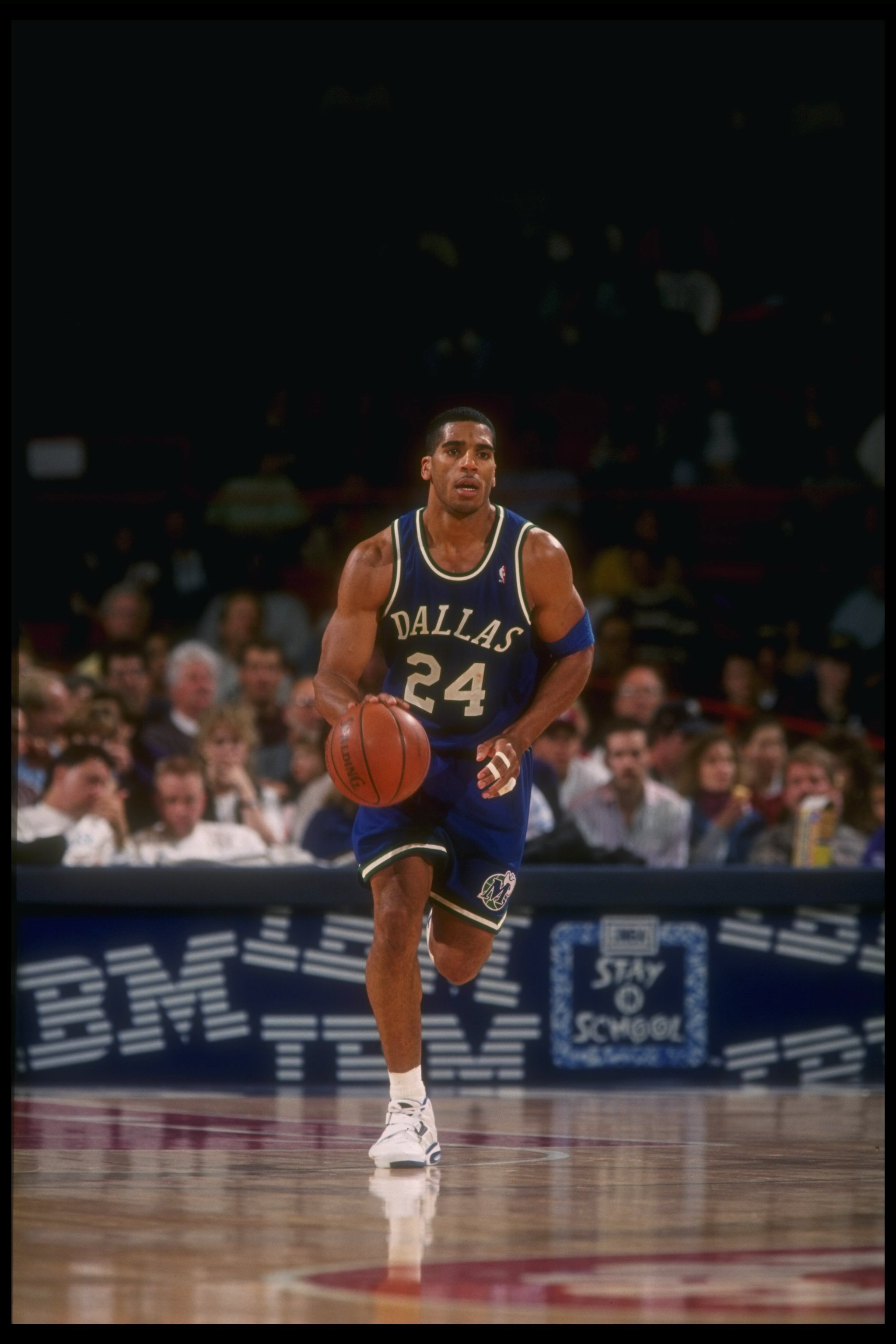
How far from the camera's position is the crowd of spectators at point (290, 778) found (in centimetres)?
850

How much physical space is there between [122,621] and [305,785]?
8.62ft

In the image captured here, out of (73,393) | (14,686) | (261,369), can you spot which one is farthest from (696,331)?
(14,686)

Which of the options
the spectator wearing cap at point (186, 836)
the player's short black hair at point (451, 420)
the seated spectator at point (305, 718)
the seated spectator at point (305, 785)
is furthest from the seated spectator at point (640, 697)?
the player's short black hair at point (451, 420)

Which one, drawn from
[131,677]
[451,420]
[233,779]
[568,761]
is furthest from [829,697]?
[451,420]

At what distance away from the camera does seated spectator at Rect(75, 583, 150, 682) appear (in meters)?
11.7

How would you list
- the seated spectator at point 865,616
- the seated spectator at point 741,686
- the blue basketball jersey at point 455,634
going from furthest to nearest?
the seated spectator at point 865,616 < the seated spectator at point 741,686 < the blue basketball jersey at point 455,634

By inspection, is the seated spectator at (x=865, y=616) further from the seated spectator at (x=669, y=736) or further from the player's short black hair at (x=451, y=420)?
the player's short black hair at (x=451, y=420)

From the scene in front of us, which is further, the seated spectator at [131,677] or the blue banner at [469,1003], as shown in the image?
the seated spectator at [131,677]

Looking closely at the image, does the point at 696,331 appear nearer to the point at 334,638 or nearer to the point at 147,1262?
the point at 334,638

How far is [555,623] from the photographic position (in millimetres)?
5676

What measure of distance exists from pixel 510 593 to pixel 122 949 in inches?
126

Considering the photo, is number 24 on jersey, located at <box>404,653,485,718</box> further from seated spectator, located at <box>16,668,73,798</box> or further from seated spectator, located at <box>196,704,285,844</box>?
seated spectator, located at <box>16,668,73,798</box>

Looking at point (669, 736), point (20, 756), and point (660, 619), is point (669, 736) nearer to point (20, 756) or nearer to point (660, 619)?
point (660, 619)

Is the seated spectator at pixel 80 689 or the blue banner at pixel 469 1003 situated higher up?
the seated spectator at pixel 80 689
